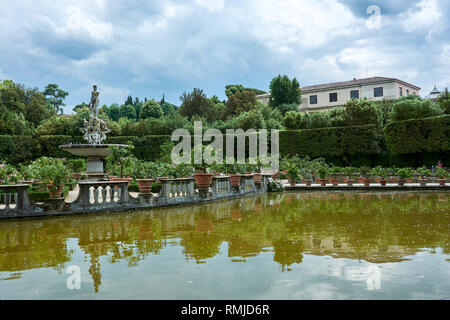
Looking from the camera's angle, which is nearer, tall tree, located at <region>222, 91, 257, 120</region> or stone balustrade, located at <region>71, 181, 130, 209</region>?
stone balustrade, located at <region>71, 181, 130, 209</region>

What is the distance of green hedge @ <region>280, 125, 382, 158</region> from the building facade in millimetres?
22064

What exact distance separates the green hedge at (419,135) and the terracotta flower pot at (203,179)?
1874 centimetres

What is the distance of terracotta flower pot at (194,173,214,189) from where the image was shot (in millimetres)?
12656

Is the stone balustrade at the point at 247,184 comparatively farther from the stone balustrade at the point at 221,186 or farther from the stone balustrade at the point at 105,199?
the stone balustrade at the point at 105,199

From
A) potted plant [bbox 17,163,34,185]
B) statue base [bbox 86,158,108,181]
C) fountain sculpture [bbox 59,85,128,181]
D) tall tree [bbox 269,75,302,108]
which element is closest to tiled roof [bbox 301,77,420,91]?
tall tree [bbox 269,75,302,108]

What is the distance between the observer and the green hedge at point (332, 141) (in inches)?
1102

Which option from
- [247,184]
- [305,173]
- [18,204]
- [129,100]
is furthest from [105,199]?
[129,100]

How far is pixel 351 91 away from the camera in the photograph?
5259cm

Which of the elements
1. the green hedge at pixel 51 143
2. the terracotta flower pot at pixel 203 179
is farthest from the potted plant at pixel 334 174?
the green hedge at pixel 51 143

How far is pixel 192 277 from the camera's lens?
14.9ft

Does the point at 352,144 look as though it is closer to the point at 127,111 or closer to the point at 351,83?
the point at 351,83

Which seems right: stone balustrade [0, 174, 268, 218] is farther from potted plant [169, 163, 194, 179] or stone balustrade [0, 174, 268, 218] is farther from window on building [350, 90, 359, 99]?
window on building [350, 90, 359, 99]
